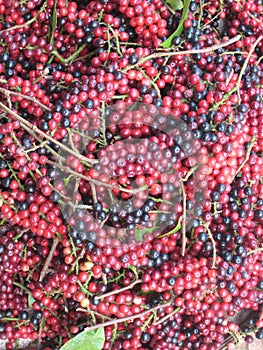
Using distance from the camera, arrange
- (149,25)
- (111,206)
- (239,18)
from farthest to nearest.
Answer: (239,18)
(149,25)
(111,206)

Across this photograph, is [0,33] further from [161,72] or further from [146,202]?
[146,202]

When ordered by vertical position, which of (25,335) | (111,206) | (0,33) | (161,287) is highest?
(0,33)

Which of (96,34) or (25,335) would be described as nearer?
(96,34)

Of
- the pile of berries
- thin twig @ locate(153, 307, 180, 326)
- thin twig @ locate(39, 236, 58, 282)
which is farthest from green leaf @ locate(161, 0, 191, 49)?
thin twig @ locate(153, 307, 180, 326)

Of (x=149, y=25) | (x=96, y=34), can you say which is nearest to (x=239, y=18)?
(x=149, y=25)

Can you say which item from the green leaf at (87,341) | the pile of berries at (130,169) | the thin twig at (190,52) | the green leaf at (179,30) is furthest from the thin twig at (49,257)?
the green leaf at (179,30)

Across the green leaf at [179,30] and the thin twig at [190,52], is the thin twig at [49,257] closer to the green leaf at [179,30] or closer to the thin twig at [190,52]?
the thin twig at [190,52]

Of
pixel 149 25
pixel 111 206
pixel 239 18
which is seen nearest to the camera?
pixel 111 206
